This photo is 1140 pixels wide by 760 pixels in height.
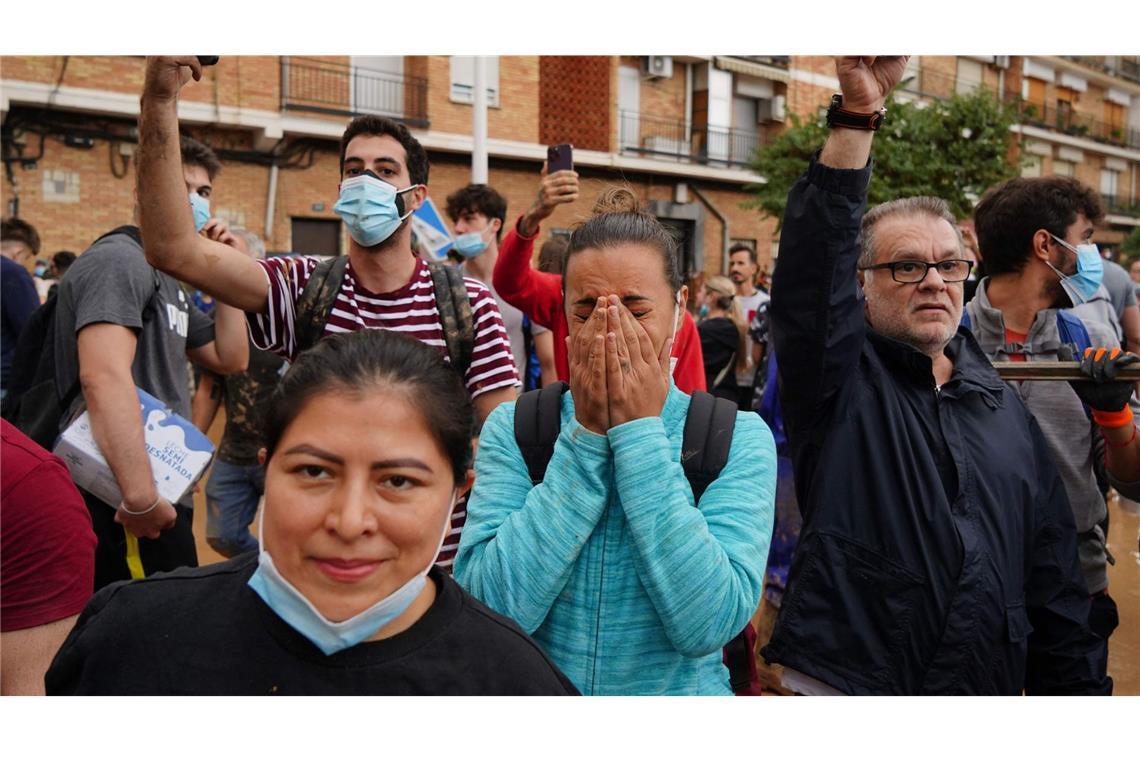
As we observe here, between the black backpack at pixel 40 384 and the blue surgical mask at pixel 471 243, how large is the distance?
7.18 feet

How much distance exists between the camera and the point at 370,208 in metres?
2.71

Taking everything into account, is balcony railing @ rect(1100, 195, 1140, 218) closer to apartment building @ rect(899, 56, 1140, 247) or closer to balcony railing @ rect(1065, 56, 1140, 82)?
apartment building @ rect(899, 56, 1140, 247)

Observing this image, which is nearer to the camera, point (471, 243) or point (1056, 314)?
point (1056, 314)

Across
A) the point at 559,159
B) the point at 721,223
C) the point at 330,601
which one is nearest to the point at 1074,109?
the point at 721,223

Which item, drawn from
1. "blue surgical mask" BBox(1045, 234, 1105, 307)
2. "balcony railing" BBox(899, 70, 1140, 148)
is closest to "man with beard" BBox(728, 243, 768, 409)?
"blue surgical mask" BBox(1045, 234, 1105, 307)

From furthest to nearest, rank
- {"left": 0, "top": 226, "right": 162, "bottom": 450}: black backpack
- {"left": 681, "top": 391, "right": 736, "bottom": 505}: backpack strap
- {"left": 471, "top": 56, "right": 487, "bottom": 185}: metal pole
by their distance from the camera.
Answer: {"left": 471, "top": 56, "right": 487, "bottom": 185}: metal pole → {"left": 0, "top": 226, "right": 162, "bottom": 450}: black backpack → {"left": 681, "top": 391, "right": 736, "bottom": 505}: backpack strap

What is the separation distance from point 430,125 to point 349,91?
1649mm

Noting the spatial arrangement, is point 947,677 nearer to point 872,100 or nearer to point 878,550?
point 878,550

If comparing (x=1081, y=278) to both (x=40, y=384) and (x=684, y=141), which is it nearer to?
(x=40, y=384)

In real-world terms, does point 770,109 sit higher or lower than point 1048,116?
lower

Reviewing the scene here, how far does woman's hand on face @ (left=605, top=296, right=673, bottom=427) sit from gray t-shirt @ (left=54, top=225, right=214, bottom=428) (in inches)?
75.2

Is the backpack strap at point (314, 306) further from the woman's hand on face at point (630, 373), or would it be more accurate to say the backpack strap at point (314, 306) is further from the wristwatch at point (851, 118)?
the wristwatch at point (851, 118)

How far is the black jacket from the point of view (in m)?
2.01

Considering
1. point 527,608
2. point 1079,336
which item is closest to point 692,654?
point 527,608
